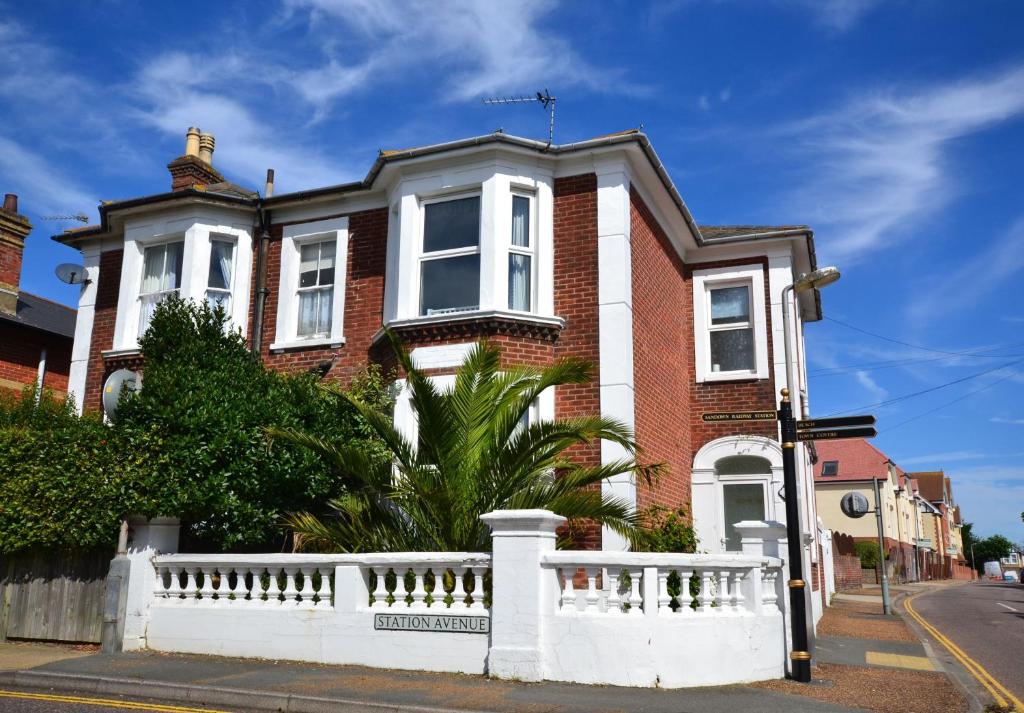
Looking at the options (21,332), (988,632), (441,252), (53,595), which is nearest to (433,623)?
(53,595)

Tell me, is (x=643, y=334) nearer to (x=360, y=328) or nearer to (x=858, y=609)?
(x=360, y=328)

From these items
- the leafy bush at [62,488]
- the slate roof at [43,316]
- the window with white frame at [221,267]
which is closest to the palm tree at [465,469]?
the leafy bush at [62,488]

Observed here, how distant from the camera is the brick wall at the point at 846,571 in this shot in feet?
124

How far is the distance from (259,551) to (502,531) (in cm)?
458

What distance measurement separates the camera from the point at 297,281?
15562 millimetres

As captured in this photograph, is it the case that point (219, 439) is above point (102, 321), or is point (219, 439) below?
below

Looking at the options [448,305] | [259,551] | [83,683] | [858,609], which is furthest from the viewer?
[858,609]

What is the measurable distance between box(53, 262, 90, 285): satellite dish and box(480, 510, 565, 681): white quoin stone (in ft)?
38.3

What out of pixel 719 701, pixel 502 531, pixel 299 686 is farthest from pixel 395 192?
pixel 719 701

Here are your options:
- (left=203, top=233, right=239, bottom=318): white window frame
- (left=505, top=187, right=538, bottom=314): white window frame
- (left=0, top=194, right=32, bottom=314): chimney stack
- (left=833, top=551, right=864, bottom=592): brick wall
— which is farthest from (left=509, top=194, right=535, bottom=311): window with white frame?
(left=833, top=551, right=864, bottom=592): brick wall

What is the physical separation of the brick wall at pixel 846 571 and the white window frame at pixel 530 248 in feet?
93.2

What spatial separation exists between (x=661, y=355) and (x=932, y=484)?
91749 mm

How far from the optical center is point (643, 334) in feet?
45.0

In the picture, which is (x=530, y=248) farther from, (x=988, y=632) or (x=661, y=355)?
(x=988, y=632)
